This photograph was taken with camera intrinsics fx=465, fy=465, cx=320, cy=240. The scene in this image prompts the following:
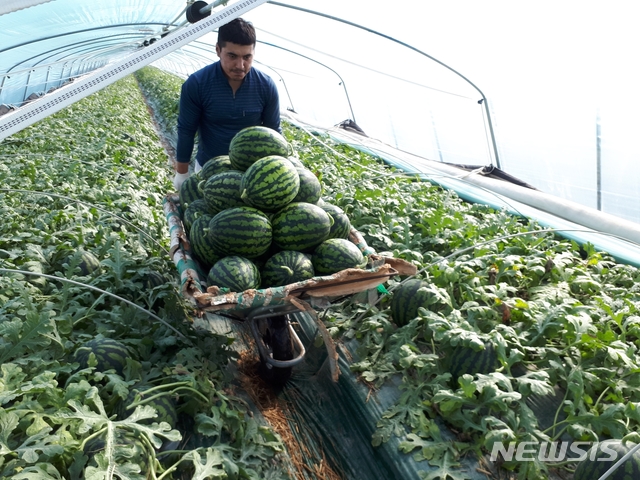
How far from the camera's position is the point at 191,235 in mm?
2883

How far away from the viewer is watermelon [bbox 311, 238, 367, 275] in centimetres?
262

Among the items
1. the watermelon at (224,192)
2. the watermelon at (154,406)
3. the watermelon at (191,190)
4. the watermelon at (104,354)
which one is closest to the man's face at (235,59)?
the watermelon at (191,190)

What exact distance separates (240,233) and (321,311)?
1.23 metres

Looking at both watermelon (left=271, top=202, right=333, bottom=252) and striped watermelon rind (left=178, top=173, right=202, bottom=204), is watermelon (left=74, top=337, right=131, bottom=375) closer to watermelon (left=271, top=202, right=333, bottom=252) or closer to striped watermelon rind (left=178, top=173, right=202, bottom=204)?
watermelon (left=271, top=202, right=333, bottom=252)

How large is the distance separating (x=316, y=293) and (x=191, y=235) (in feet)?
3.28

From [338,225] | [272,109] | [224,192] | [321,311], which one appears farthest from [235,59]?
[321,311]

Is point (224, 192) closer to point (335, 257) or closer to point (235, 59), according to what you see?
point (335, 257)

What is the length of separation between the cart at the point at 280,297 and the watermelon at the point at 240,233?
8.9 inches

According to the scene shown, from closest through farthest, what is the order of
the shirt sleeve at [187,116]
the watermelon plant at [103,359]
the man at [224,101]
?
the watermelon plant at [103,359]
the man at [224,101]
the shirt sleeve at [187,116]

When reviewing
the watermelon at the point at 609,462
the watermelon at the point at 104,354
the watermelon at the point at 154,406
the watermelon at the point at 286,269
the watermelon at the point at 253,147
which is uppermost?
the watermelon at the point at 253,147

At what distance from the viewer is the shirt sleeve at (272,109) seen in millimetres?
4102

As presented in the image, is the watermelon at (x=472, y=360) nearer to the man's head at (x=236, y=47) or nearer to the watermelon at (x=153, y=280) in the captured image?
the watermelon at (x=153, y=280)

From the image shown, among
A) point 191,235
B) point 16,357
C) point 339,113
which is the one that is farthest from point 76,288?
point 339,113

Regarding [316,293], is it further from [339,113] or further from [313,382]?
[339,113]
